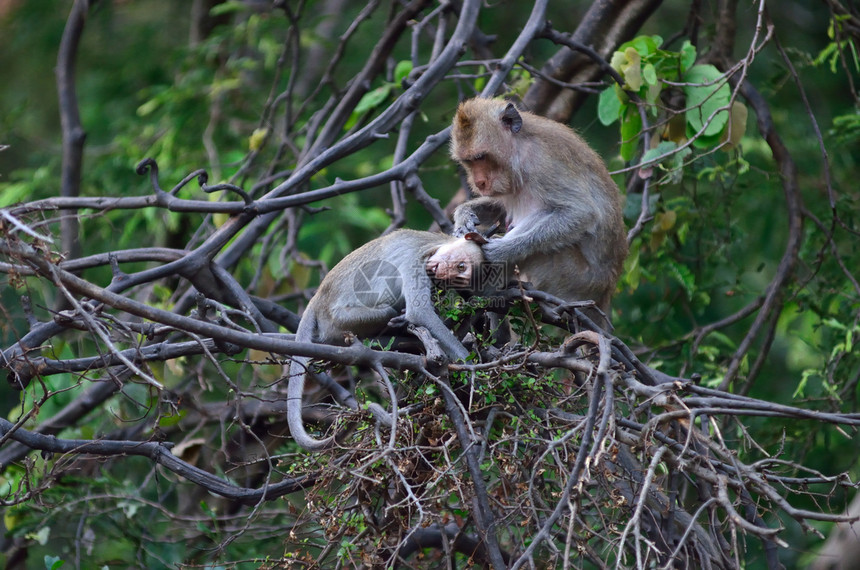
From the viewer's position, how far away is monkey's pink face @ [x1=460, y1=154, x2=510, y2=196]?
4.42m

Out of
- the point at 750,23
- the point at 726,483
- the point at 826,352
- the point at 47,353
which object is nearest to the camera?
the point at 726,483

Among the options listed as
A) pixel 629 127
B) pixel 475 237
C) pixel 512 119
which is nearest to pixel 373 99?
pixel 512 119

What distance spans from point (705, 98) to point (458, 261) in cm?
161

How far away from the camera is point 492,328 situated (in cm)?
372

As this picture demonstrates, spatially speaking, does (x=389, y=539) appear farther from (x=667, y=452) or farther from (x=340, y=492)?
(x=667, y=452)

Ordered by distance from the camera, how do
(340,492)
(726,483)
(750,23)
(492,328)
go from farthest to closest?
(750,23) < (492,328) < (340,492) < (726,483)

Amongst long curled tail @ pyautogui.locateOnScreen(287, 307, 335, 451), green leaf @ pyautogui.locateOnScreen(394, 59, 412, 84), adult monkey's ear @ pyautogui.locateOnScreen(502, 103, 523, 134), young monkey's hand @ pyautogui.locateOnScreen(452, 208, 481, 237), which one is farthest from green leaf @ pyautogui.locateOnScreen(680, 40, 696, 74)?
long curled tail @ pyautogui.locateOnScreen(287, 307, 335, 451)

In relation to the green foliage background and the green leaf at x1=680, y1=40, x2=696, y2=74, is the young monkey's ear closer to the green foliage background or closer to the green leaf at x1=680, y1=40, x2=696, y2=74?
the green foliage background

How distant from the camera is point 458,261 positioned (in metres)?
3.91

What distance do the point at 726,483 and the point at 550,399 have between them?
81 centimetres

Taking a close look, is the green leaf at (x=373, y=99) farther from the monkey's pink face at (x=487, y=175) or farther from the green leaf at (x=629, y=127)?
the green leaf at (x=629, y=127)

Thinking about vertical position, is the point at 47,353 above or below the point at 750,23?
below

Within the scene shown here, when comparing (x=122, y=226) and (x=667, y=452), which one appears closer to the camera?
(x=667, y=452)

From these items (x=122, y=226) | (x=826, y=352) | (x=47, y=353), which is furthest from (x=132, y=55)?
(x=826, y=352)
